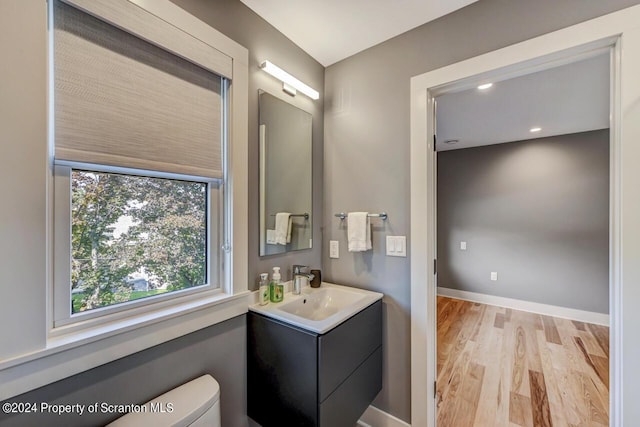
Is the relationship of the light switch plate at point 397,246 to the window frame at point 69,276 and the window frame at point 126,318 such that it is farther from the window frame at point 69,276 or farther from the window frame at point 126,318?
the window frame at point 69,276

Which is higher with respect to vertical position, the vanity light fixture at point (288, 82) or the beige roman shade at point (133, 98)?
the vanity light fixture at point (288, 82)

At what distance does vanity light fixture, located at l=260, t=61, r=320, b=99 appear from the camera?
4.75 ft

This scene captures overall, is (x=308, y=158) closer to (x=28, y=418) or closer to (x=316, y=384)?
(x=316, y=384)

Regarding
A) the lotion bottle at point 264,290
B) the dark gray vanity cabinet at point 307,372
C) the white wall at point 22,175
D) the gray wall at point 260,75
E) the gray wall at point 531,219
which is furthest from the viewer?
the gray wall at point 531,219

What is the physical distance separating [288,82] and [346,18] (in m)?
0.47

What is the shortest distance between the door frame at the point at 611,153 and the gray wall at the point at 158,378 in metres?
0.99

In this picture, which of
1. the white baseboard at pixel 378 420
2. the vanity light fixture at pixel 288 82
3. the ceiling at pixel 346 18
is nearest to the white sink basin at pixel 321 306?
the white baseboard at pixel 378 420

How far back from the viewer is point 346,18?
1.45 metres

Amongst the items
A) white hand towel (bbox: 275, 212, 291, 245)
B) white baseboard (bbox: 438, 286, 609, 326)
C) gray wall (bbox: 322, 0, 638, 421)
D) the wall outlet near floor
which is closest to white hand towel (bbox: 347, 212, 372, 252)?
gray wall (bbox: 322, 0, 638, 421)

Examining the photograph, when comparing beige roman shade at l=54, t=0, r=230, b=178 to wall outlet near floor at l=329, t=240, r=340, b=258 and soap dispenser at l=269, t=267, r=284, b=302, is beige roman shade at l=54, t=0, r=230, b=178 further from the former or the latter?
wall outlet near floor at l=329, t=240, r=340, b=258

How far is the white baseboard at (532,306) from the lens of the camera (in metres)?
3.07

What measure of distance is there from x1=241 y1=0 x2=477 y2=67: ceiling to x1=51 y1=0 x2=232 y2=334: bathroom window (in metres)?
0.51

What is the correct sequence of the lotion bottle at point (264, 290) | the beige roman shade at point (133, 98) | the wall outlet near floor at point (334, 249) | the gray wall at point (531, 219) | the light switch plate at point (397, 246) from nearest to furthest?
the beige roman shade at point (133, 98)
the lotion bottle at point (264, 290)
the light switch plate at point (397, 246)
the wall outlet near floor at point (334, 249)
the gray wall at point (531, 219)

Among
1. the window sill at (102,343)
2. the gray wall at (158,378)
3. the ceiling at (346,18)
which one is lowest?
the gray wall at (158,378)
